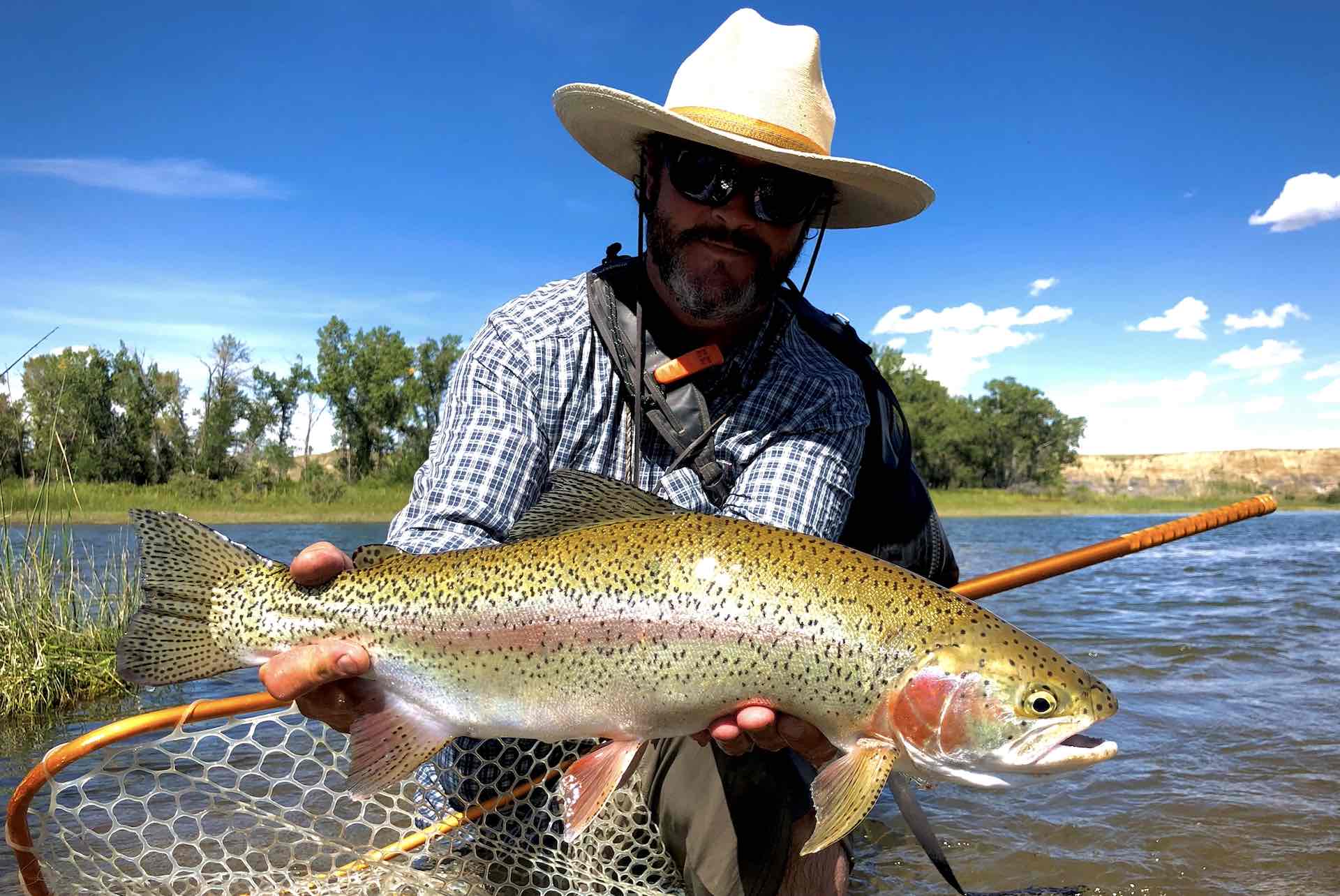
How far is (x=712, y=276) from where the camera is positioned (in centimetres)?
359

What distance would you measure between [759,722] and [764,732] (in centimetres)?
6

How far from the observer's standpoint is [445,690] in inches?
98.5

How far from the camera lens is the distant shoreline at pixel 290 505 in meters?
8.34

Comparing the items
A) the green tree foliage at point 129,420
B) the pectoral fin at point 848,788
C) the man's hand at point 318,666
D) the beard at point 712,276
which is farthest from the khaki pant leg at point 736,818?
the green tree foliage at point 129,420

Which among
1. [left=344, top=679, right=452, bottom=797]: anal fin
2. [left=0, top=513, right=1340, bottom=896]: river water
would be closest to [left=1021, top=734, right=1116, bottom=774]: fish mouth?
[left=344, top=679, right=452, bottom=797]: anal fin

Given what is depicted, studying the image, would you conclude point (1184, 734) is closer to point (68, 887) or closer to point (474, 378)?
point (474, 378)

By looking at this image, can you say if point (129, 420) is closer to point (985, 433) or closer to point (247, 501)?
point (247, 501)

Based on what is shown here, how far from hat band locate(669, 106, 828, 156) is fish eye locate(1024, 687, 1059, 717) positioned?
7.15 feet

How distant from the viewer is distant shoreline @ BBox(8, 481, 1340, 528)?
834 centimetres

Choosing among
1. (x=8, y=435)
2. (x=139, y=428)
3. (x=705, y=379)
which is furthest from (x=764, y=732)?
(x=139, y=428)

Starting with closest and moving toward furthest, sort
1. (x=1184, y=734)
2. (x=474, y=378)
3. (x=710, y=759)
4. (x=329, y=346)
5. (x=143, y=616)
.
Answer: (x=143, y=616)
(x=710, y=759)
(x=474, y=378)
(x=1184, y=734)
(x=329, y=346)

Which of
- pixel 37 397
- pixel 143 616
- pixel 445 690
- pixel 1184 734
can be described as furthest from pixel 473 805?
pixel 37 397

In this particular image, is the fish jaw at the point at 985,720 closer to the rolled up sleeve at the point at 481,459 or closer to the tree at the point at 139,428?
the rolled up sleeve at the point at 481,459

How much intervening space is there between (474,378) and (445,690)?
128 centimetres
